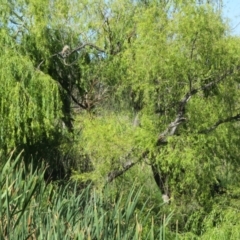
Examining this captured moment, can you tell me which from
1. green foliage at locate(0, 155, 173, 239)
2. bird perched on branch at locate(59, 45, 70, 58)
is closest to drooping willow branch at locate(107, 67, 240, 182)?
bird perched on branch at locate(59, 45, 70, 58)

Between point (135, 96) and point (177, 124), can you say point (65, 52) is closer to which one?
point (135, 96)

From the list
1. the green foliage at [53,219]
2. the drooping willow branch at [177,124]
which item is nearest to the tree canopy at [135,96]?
the drooping willow branch at [177,124]

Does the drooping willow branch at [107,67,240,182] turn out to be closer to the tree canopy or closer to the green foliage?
the tree canopy

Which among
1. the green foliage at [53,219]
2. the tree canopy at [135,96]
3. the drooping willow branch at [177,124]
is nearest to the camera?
the green foliage at [53,219]

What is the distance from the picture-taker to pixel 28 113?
5.74m

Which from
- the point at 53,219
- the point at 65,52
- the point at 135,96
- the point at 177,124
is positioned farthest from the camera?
the point at 65,52

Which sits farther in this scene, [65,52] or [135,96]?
[65,52]

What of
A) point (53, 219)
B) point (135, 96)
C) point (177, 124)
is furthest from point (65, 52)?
point (53, 219)

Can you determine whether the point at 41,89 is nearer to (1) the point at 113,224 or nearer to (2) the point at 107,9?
(2) the point at 107,9

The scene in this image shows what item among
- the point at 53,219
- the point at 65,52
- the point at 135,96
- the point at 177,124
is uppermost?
the point at 65,52

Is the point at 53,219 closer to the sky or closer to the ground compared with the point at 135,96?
closer to the ground

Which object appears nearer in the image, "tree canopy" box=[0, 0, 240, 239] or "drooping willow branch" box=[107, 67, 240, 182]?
"tree canopy" box=[0, 0, 240, 239]

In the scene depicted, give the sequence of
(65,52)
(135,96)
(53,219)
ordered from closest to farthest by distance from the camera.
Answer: (53,219) → (135,96) → (65,52)

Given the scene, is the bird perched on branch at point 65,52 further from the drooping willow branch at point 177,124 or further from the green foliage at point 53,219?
the green foliage at point 53,219
